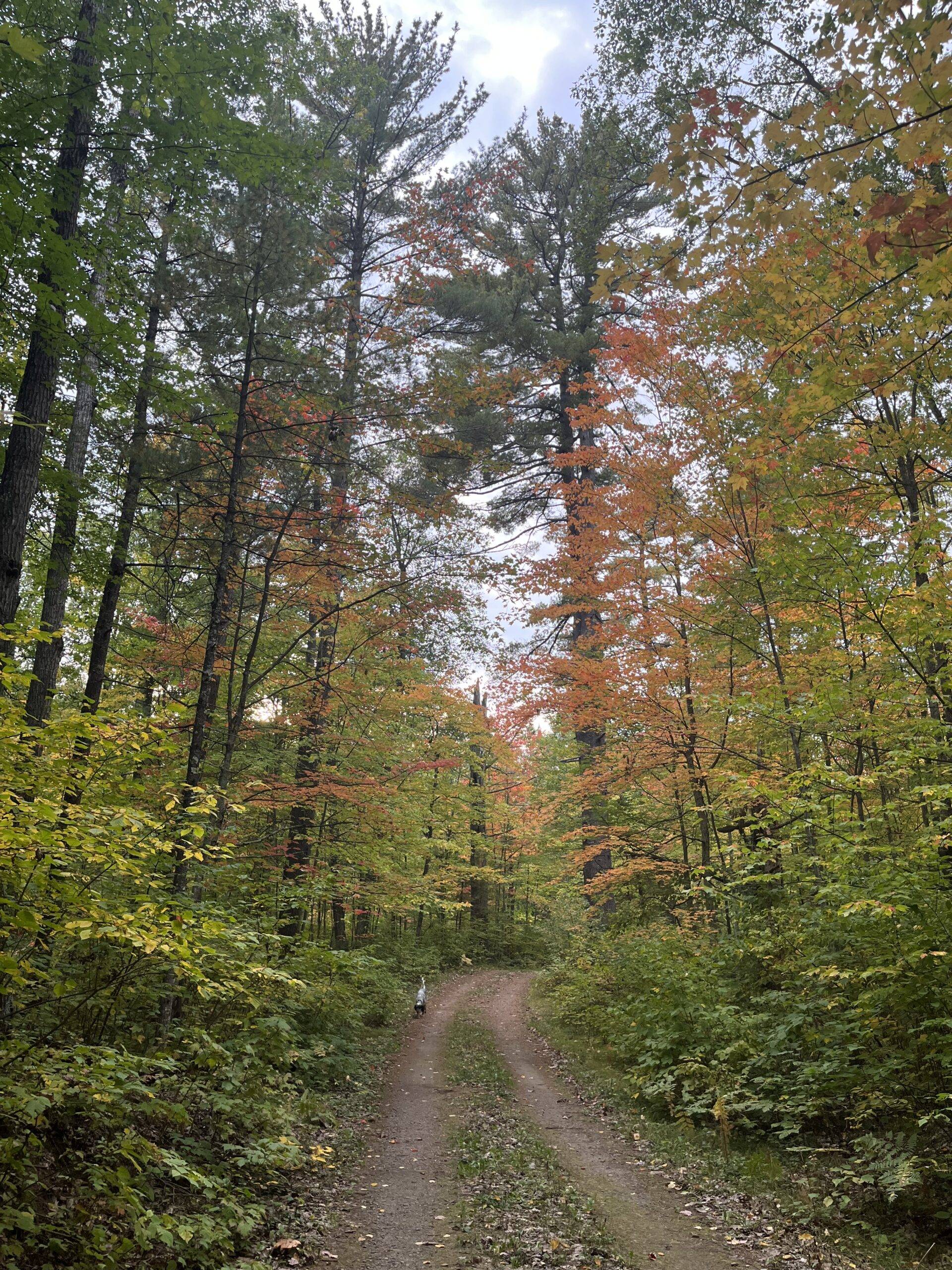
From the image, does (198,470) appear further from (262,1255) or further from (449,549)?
(262,1255)

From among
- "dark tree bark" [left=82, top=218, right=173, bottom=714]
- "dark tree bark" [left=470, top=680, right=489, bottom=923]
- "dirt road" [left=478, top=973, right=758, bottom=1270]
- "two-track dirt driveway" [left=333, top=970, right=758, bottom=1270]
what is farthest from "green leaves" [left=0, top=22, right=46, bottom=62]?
"dark tree bark" [left=470, top=680, right=489, bottom=923]

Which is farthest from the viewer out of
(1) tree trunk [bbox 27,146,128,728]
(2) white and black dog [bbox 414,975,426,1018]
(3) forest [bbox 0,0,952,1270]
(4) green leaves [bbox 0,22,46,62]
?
(2) white and black dog [bbox 414,975,426,1018]

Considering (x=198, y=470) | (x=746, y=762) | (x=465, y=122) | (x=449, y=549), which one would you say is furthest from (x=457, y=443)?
(x=465, y=122)

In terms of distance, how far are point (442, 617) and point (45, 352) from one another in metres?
6.25

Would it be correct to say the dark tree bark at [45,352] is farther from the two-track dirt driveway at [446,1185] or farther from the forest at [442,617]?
the two-track dirt driveway at [446,1185]

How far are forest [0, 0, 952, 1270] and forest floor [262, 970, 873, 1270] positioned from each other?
0.25 ft

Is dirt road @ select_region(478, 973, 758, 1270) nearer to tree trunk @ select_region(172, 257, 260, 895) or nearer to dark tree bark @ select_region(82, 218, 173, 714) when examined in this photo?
tree trunk @ select_region(172, 257, 260, 895)

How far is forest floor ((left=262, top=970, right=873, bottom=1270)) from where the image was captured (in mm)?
4863

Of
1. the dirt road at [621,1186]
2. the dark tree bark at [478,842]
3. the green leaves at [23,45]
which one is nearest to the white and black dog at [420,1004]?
the dirt road at [621,1186]

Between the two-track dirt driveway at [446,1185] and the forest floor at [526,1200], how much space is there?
0.02 meters

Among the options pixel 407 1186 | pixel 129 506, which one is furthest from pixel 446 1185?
pixel 129 506

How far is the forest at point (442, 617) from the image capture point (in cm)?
424

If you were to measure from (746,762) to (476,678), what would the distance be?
58.7 ft

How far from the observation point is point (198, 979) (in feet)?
13.5
